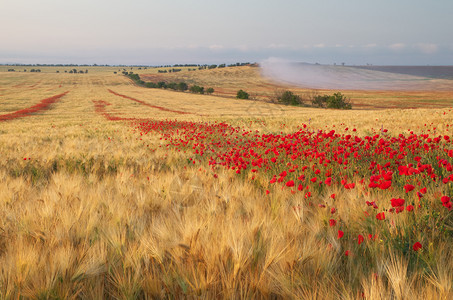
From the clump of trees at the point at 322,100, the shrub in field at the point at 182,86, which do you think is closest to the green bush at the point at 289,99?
the clump of trees at the point at 322,100

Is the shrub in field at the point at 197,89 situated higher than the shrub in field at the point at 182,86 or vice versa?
the shrub in field at the point at 182,86

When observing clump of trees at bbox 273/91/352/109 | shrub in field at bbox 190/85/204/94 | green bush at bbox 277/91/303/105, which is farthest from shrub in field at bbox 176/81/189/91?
green bush at bbox 277/91/303/105

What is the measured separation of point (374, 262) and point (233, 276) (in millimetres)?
819

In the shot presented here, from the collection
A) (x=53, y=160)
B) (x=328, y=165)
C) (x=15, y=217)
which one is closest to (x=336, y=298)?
(x=15, y=217)

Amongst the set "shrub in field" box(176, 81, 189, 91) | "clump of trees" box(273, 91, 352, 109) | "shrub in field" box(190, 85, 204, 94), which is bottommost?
"clump of trees" box(273, 91, 352, 109)

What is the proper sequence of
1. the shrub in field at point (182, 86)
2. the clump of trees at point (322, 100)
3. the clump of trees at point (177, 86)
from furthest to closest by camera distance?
the shrub in field at point (182, 86) → the clump of trees at point (177, 86) → the clump of trees at point (322, 100)

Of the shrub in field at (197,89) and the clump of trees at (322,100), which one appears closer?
the clump of trees at (322,100)

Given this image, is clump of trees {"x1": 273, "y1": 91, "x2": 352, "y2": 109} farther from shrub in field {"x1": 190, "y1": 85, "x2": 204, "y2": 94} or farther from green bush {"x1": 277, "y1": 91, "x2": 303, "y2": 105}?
shrub in field {"x1": 190, "y1": 85, "x2": 204, "y2": 94}

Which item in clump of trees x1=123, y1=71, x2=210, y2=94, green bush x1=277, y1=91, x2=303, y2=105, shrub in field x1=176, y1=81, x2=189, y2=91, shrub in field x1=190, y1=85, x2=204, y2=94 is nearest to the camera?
green bush x1=277, y1=91, x2=303, y2=105

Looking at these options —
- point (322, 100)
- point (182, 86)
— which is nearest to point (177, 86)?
point (182, 86)

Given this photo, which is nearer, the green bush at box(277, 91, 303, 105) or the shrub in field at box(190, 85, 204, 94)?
the green bush at box(277, 91, 303, 105)

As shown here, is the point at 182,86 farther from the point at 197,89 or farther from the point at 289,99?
the point at 289,99

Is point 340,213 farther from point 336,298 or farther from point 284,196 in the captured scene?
point 336,298

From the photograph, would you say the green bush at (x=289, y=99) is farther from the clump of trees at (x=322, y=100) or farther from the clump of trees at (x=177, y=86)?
the clump of trees at (x=177, y=86)
